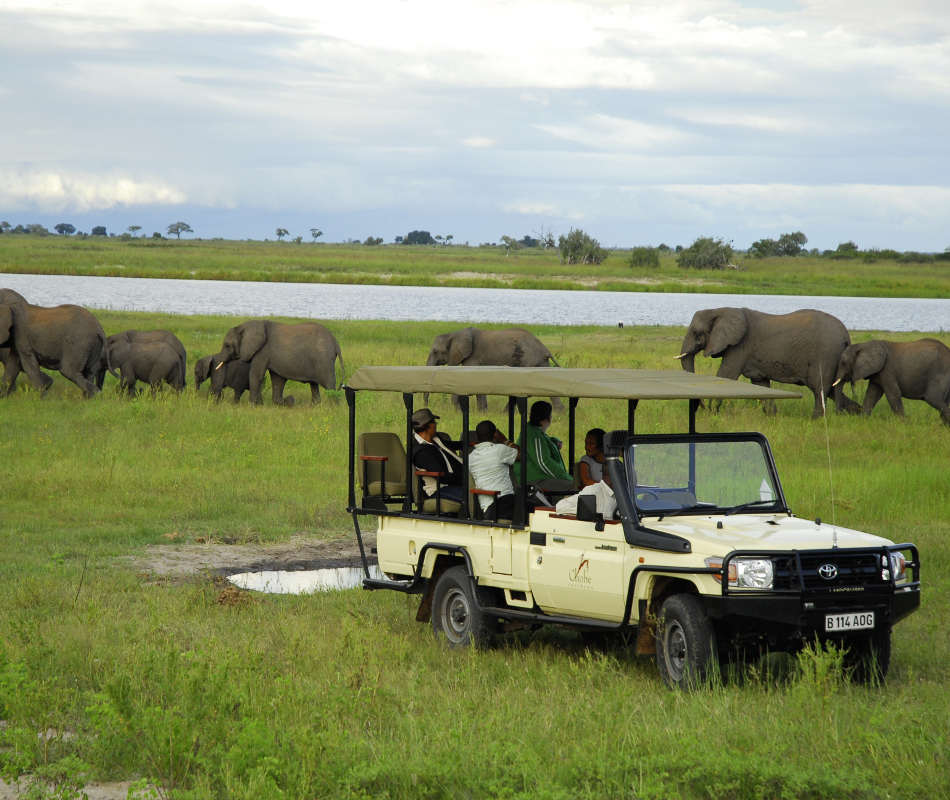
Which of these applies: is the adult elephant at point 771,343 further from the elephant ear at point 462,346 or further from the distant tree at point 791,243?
the distant tree at point 791,243

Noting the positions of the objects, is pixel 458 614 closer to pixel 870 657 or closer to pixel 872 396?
pixel 870 657

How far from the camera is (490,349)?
2800 cm

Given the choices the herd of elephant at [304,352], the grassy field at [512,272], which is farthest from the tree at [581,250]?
the herd of elephant at [304,352]

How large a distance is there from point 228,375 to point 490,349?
18.3ft

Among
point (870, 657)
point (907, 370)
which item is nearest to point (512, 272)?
point (907, 370)

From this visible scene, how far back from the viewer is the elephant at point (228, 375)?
2775 centimetres

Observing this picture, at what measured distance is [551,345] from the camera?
4084 centimetres

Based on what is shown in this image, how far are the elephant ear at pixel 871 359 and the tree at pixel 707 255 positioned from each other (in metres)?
91.8

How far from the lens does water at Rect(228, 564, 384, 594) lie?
40.6ft

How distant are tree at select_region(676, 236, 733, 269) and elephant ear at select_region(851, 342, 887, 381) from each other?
301ft

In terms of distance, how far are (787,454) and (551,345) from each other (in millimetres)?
20977

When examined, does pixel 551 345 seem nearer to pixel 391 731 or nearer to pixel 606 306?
pixel 391 731

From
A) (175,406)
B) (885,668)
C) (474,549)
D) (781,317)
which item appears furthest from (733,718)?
(781,317)

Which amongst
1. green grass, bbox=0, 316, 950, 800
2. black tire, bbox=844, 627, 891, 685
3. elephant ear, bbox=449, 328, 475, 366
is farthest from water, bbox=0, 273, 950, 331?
black tire, bbox=844, 627, 891, 685
